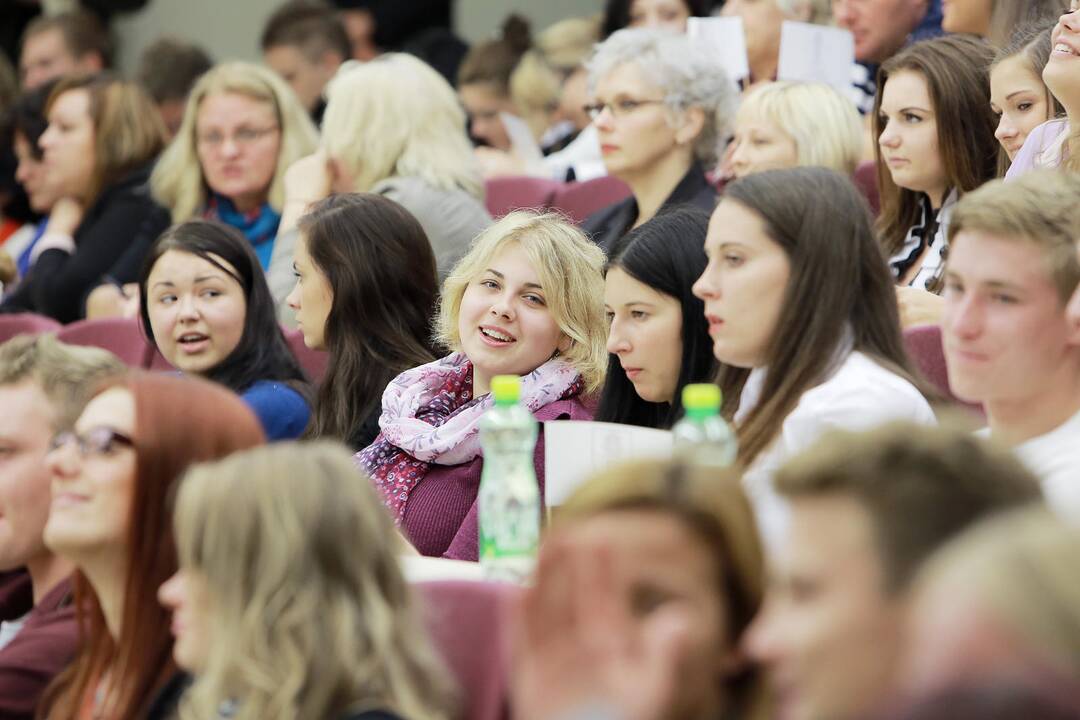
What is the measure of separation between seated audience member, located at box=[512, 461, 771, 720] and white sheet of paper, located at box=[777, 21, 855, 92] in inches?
123

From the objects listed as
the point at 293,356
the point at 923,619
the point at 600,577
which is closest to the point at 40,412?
the point at 293,356

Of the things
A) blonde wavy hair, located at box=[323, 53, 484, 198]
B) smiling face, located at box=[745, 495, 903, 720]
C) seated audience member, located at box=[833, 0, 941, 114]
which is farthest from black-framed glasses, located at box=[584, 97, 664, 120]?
smiling face, located at box=[745, 495, 903, 720]

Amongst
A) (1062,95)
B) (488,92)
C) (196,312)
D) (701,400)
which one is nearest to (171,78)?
(488,92)

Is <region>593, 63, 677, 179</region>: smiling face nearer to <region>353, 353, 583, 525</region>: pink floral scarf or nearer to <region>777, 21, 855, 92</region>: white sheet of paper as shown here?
<region>777, 21, 855, 92</region>: white sheet of paper

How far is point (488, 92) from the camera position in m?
6.44

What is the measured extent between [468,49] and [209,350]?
11.6 feet

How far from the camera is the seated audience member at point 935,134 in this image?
3707mm

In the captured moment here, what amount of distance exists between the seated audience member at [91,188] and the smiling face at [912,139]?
2681 mm

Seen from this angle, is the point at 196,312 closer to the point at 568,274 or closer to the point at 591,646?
the point at 568,274

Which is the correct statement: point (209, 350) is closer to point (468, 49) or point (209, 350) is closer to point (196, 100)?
point (196, 100)

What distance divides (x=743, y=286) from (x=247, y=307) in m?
1.68

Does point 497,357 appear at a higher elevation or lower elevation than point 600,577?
lower

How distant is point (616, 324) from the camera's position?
307 cm

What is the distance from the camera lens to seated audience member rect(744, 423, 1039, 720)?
141cm
